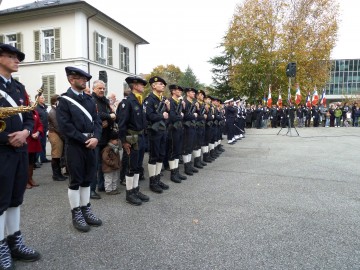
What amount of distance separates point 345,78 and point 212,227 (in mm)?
81604

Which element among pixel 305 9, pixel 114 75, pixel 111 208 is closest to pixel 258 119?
pixel 305 9

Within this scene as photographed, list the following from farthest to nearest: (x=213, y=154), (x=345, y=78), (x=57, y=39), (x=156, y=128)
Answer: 1. (x=345, y=78)
2. (x=57, y=39)
3. (x=213, y=154)
4. (x=156, y=128)

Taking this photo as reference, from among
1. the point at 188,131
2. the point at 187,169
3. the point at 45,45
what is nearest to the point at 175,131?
the point at 188,131

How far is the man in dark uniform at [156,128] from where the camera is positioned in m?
5.51

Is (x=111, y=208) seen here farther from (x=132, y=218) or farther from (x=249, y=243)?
(x=249, y=243)

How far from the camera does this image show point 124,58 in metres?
27.0

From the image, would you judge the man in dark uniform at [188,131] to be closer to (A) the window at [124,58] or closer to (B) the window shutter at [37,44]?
(B) the window shutter at [37,44]

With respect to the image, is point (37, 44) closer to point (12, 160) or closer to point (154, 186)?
point (154, 186)

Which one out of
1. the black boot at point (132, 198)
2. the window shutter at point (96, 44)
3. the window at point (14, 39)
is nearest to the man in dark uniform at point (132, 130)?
the black boot at point (132, 198)

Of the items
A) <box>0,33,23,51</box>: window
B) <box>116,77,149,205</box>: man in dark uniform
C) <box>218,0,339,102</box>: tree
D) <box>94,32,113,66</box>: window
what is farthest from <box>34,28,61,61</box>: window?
<box>116,77,149,205</box>: man in dark uniform

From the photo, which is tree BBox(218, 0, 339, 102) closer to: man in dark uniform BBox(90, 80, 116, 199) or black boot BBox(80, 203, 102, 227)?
man in dark uniform BBox(90, 80, 116, 199)

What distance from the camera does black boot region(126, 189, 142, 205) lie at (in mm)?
4766

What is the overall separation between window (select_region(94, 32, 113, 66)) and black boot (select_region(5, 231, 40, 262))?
2126cm

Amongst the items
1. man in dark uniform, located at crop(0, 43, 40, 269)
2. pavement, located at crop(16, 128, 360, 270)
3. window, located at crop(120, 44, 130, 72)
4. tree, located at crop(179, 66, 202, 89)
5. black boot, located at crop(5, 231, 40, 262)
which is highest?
tree, located at crop(179, 66, 202, 89)
